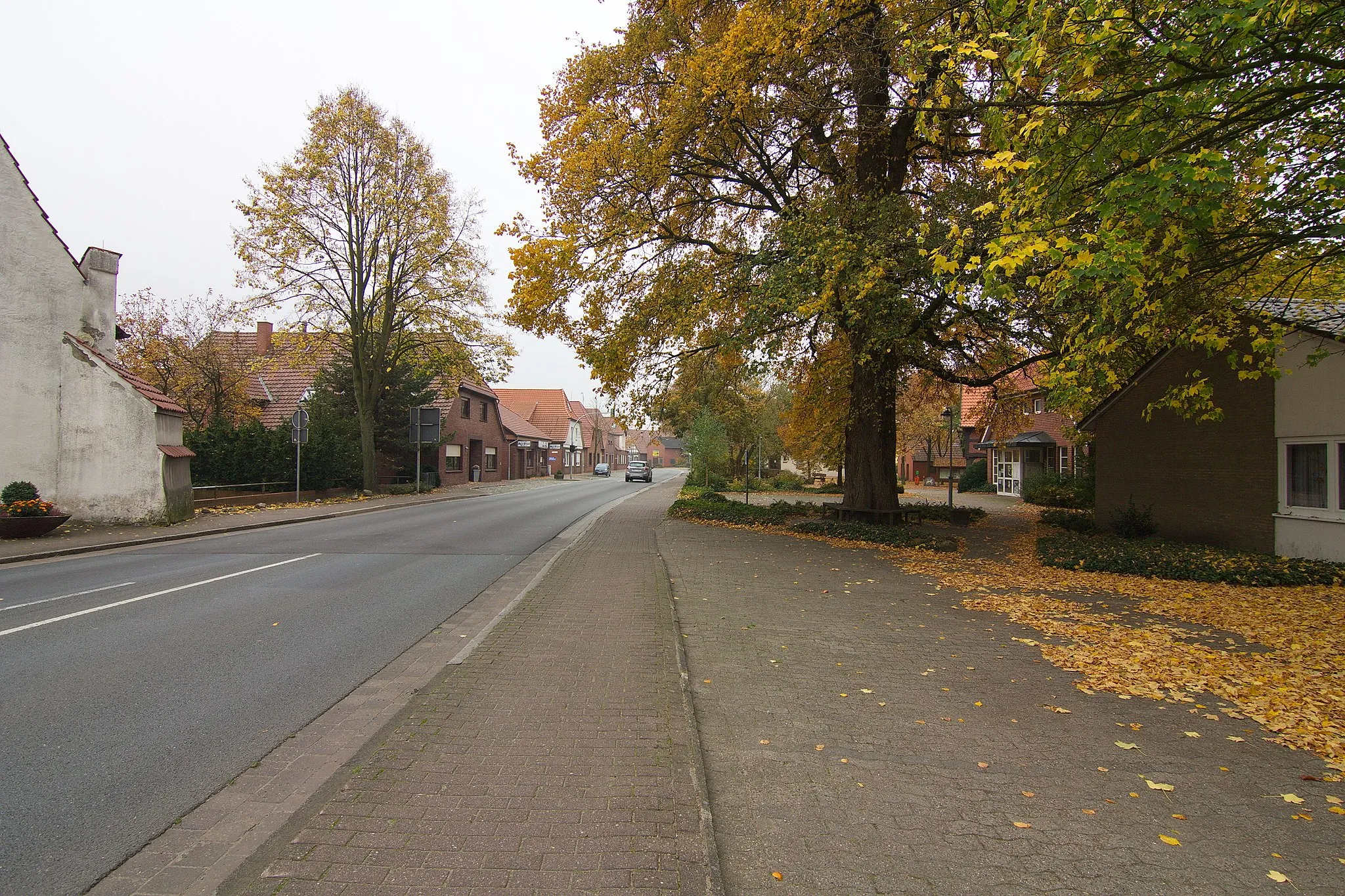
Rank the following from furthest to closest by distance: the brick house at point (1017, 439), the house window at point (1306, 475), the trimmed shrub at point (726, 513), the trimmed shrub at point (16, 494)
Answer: the brick house at point (1017, 439)
the trimmed shrub at point (726, 513)
the trimmed shrub at point (16, 494)
the house window at point (1306, 475)

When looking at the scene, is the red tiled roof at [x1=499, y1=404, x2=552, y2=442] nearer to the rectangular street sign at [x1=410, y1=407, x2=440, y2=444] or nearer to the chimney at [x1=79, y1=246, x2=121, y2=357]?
the rectangular street sign at [x1=410, y1=407, x2=440, y2=444]

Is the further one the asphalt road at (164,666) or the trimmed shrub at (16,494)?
the trimmed shrub at (16,494)

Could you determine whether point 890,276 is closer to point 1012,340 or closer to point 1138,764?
point 1012,340

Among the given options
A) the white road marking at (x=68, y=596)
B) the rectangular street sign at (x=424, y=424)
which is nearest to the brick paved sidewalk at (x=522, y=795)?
the white road marking at (x=68, y=596)

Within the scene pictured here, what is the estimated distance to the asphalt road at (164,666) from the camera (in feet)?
10.2

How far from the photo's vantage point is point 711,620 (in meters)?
6.87

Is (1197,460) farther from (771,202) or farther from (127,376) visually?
(127,376)

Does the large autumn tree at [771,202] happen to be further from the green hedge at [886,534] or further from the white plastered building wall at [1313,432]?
the white plastered building wall at [1313,432]

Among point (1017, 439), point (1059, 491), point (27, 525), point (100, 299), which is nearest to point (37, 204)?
point (100, 299)

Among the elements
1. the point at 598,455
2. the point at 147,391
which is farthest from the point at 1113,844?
the point at 598,455

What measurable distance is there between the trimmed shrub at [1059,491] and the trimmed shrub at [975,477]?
339 inches

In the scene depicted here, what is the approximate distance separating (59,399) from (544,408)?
5546 centimetres

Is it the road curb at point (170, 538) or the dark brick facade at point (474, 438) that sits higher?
the dark brick facade at point (474, 438)

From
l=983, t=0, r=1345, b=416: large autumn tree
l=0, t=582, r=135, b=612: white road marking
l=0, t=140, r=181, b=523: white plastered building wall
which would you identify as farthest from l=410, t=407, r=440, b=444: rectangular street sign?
l=983, t=0, r=1345, b=416: large autumn tree
